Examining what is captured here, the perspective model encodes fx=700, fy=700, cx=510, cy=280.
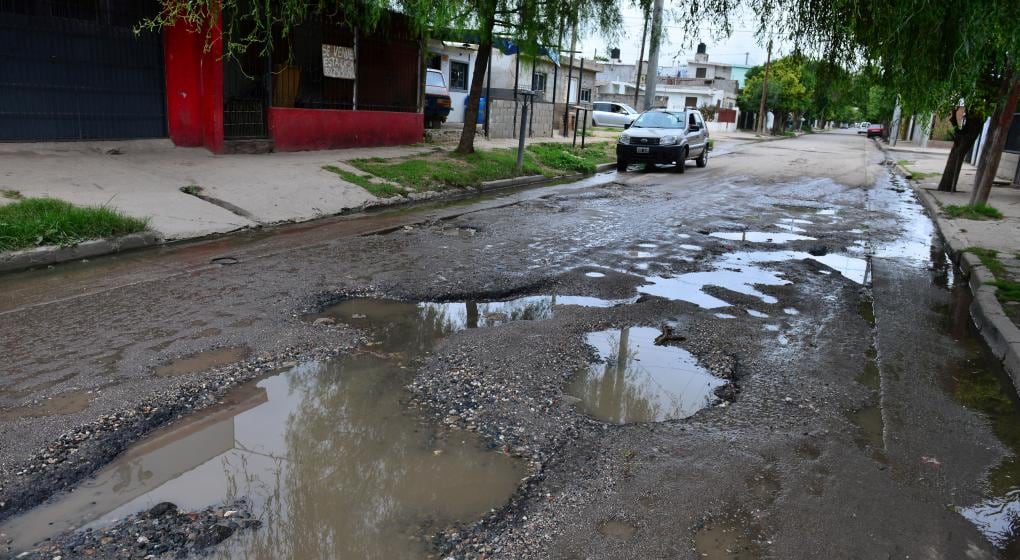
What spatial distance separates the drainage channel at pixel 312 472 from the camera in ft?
9.56

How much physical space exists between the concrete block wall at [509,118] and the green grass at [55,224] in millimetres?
14919

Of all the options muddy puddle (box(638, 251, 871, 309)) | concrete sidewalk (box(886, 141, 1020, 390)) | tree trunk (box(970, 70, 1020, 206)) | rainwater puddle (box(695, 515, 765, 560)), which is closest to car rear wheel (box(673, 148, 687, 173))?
concrete sidewalk (box(886, 141, 1020, 390))

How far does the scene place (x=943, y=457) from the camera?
382 cm

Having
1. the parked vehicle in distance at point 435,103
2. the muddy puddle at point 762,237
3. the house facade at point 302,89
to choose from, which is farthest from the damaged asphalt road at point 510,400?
the parked vehicle in distance at point 435,103

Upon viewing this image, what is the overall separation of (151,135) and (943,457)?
12.8 m

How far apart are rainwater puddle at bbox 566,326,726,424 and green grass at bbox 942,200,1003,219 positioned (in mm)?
10111

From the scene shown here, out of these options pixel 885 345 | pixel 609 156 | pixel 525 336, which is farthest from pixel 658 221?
pixel 609 156

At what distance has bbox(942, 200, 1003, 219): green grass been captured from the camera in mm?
12430

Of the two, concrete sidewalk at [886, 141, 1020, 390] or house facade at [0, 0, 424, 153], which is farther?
house facade at [0, 0, 424, 153]

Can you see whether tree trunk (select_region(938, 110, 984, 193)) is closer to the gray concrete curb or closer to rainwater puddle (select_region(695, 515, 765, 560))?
rainwater puddle (select_region(695, 515, 765, 560))

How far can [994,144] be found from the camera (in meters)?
12.4

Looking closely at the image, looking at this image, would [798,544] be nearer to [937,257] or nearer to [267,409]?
[267,409]

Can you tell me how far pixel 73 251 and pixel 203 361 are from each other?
380 cm

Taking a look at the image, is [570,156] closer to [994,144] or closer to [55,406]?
[994,144]
